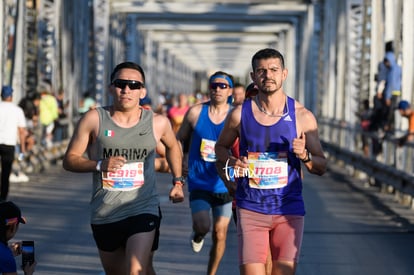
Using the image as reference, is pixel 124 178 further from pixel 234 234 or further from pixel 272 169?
pixel 234 234

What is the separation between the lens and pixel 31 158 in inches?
888

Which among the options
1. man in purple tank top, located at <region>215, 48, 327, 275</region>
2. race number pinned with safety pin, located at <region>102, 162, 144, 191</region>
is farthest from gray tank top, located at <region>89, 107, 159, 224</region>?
man in purple tank top, located at <region>215, 48, 327, 275</region>

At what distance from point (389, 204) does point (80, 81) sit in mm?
20072

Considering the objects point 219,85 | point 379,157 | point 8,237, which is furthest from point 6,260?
point 379,157

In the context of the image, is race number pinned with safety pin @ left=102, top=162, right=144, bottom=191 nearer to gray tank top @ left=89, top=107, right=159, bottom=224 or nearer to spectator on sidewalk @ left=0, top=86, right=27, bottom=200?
gray tank top @ left=89, top=107, right=159, bottom=224

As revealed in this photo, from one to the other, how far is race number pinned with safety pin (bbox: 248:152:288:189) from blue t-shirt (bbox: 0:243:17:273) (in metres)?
1.71

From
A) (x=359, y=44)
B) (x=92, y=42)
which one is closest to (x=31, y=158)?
(x=359, y=44)

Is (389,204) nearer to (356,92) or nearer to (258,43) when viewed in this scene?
(356,92)

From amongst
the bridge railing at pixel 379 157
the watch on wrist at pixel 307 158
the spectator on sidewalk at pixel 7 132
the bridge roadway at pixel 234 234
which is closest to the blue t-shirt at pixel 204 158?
the bridge roadway at pixel 234 234

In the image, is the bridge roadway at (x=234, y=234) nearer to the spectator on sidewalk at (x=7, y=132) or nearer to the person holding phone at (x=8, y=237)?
the spectator on sidewalk at (x=7, y=132)

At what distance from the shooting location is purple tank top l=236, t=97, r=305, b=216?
700 centimetres

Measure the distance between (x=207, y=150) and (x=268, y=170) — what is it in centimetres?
274

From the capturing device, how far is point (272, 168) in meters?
6.99

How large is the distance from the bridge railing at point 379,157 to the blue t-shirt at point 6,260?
10.1 metres
